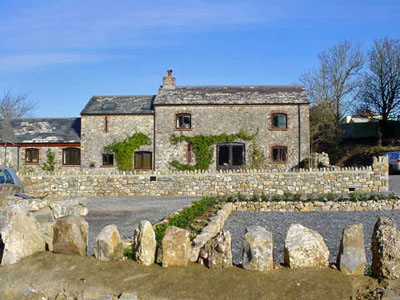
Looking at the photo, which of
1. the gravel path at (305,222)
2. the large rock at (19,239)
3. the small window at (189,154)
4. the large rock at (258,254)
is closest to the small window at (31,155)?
the small window at (189,154)

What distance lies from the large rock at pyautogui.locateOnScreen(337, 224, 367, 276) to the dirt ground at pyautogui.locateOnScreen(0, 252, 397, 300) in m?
0.09

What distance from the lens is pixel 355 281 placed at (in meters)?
4.09

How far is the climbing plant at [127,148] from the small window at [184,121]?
7.85 ft

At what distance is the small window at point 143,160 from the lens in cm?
2805

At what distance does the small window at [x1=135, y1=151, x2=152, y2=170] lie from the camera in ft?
92.0

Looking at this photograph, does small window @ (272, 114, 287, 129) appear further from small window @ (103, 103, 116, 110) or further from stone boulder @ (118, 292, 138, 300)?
stone boulder @ (118, 292, 138, 300)

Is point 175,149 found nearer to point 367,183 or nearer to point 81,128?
point 81,128

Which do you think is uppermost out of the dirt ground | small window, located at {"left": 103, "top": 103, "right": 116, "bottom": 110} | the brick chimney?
the brick chimney

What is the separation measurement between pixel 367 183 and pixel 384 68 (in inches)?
857

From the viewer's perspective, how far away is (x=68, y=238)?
4898 millimetres

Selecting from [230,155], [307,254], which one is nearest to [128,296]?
[307,254]

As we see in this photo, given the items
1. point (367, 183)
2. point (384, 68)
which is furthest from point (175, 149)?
point (384, 68)

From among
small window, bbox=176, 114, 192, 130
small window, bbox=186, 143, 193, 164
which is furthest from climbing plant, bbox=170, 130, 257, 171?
small window, bbox=176, 114, 192, 130

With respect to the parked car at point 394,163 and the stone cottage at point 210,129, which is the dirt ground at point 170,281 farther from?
the parked car at point 394,163
